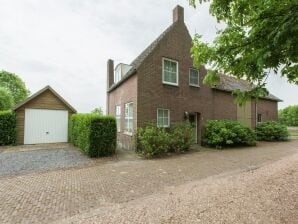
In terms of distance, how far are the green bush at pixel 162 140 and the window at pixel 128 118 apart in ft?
5.83

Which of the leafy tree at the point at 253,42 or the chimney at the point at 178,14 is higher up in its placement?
the chimney at the point at 178,14

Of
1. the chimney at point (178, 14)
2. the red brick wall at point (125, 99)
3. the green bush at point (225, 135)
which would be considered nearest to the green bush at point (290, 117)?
the green bush at point (225, 135)

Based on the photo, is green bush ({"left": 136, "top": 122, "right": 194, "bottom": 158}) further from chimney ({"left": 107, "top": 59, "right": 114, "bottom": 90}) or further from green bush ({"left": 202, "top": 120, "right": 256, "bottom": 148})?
chimney ({"left": 107, "top": 59, "right": 114, "bottom": 90})

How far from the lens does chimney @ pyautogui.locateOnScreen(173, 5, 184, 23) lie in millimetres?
13758

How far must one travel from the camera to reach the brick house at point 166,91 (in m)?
11.7

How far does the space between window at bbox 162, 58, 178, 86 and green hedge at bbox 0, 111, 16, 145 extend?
1189cm

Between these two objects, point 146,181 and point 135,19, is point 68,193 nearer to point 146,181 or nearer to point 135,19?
point 146,181

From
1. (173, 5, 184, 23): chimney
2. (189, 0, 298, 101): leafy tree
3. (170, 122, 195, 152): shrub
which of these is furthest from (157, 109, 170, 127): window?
(189, 0, 298, 101): leafy tree

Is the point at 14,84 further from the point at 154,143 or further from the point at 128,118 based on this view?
the point at 154,143

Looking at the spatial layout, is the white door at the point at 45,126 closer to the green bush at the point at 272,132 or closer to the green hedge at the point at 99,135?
the green hedge at the point at 99,135

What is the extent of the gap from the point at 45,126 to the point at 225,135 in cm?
1430

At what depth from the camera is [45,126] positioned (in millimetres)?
14922

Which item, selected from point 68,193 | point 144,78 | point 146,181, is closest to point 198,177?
point 146,181

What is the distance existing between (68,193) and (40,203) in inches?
28.9
